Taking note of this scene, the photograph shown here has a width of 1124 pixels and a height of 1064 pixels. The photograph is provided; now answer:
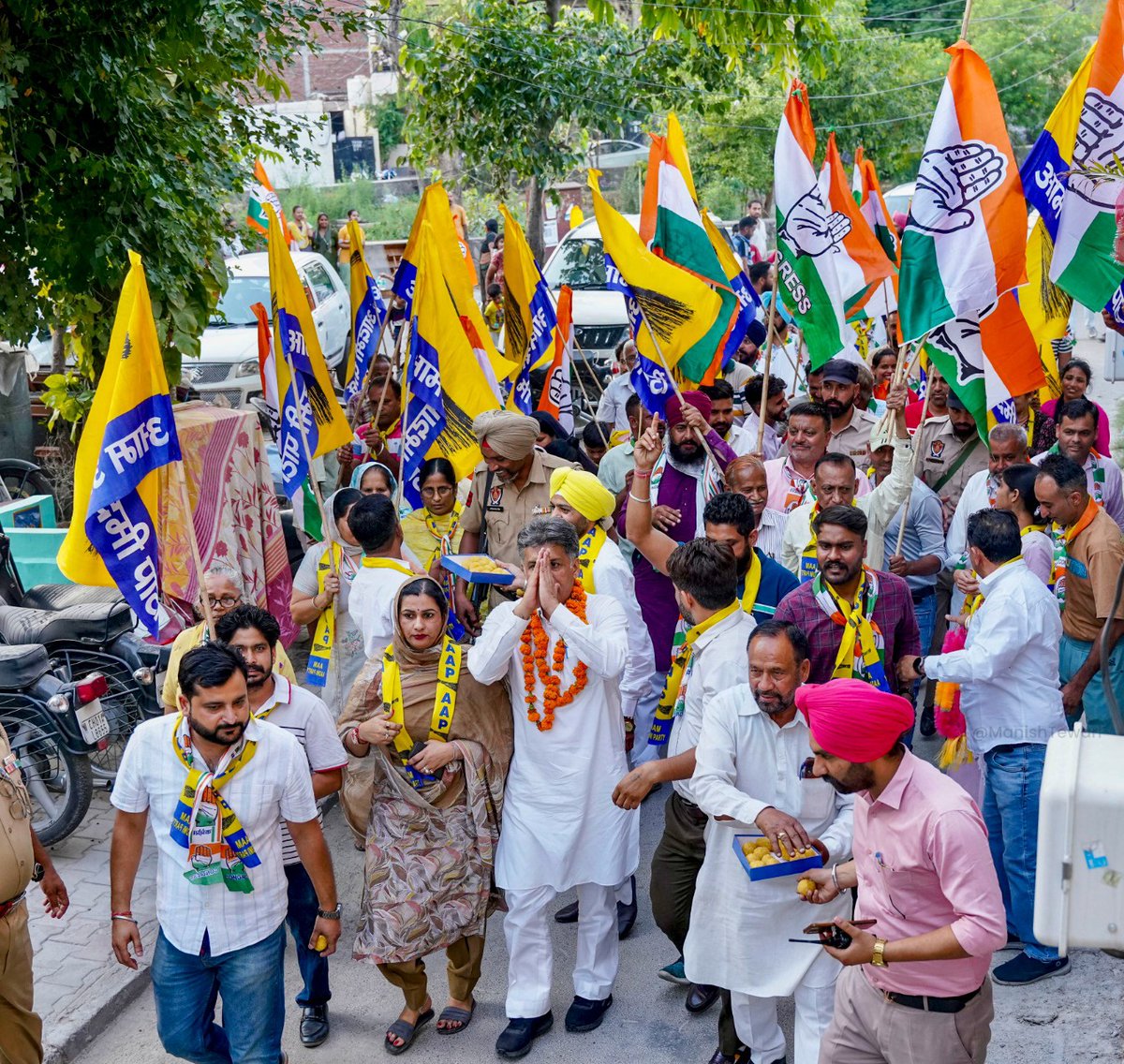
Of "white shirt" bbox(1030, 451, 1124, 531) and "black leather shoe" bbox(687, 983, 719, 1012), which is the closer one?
"black leather shoe" bbox(687, 983, 719, 1012)

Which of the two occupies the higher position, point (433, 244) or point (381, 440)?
point (433, 244)

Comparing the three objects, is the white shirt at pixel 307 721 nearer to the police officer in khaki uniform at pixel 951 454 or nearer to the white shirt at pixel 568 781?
the white shirt at pixel 568 781

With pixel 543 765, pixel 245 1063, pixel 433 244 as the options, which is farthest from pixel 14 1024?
pixel 433 244

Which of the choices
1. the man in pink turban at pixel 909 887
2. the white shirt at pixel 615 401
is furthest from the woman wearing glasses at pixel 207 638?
the white shirt at pixel 615 401

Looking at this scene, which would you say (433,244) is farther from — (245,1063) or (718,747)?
(245,1063)

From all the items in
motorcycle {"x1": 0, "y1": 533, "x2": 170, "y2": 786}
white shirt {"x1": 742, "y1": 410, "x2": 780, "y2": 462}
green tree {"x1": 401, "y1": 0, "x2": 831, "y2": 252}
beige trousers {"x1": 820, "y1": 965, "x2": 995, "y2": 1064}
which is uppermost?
green tree {"x1": 401, "y1": 0, "x2": 831, "y2": 252}

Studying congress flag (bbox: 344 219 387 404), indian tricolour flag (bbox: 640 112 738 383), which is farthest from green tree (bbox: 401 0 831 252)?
indian tricolour flag (bbox: 640 112 738 383)

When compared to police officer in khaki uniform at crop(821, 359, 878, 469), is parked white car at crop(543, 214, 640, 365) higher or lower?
lower

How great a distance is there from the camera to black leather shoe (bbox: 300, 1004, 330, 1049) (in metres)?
5.34

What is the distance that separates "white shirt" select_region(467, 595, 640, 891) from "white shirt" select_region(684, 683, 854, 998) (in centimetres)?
62

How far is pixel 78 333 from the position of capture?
8.62m

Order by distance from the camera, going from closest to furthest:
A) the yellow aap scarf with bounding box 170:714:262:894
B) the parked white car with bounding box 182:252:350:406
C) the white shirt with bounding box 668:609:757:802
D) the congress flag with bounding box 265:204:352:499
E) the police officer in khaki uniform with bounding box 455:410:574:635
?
the yellow aap scarf with bounding box 170:714:262:894, the white shirt with bounding box 668:609:757:802, the police officer in khaki uniform with bounding box 455:410:574:635, the congress flag with bounding box 265:204:352:499, the parked white car with bounding box 182:252:350:406

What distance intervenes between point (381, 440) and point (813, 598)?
470 cm

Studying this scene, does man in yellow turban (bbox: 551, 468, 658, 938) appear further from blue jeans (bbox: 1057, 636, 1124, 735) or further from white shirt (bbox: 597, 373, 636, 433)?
white shirt (bbox: 597, 373, 636, 433)
